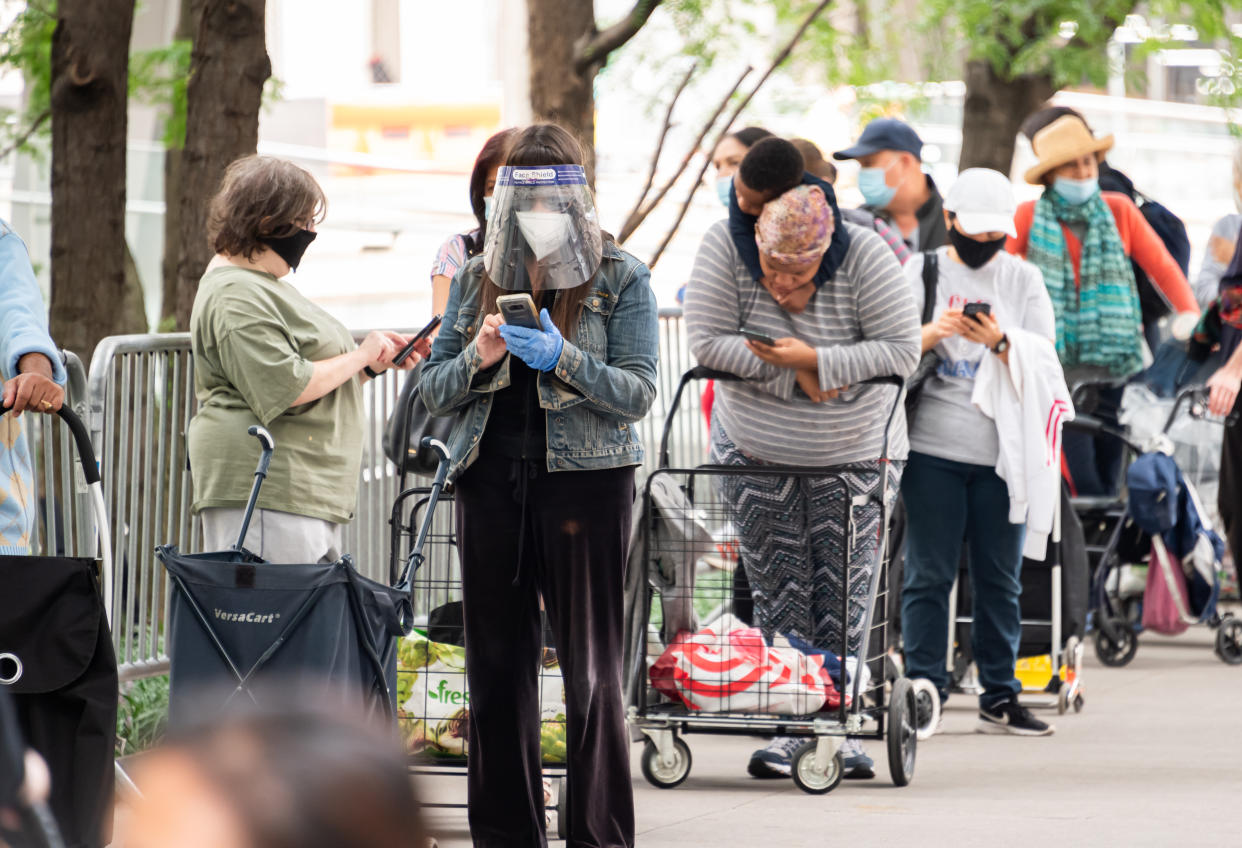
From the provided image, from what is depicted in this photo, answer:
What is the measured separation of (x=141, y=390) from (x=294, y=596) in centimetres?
208

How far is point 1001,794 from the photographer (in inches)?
246

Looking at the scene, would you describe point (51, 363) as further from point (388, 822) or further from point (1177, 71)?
point (1177, 71)

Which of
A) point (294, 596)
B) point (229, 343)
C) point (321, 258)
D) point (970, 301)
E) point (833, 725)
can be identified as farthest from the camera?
point (321, 258)

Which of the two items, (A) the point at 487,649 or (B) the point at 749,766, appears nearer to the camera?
(A) the point at 487,649

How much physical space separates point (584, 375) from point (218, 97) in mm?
3402

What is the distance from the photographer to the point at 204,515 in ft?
18.0

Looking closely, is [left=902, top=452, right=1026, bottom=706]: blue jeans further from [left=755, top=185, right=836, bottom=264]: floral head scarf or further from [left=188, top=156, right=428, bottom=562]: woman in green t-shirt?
[left=188, top=156, right=428, bottom=562]: woman in green t-shirt

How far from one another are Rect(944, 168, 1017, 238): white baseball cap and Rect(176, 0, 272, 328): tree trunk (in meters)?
2.76

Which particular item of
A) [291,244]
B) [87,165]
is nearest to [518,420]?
[291,244]

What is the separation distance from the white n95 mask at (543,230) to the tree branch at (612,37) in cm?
331

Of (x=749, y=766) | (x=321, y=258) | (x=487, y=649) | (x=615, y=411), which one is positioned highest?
(x=321, y=258)

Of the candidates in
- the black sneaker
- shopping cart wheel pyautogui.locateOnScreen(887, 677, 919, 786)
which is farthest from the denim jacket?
the black sneaker

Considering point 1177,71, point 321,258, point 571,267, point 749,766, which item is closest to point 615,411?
point 571,267

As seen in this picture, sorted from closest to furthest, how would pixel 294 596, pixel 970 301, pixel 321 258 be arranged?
pixel 294 596
pixel 970 301
pixel 321 258
